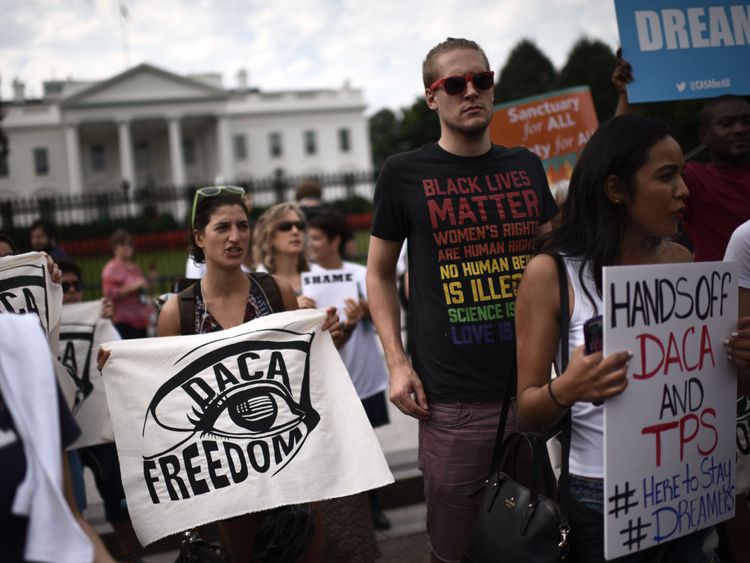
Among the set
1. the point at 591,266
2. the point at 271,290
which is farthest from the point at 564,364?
the point at 271,290

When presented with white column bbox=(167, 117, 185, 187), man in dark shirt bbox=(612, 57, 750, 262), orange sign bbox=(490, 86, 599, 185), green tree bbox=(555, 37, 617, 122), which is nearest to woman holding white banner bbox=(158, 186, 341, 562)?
man in dark shirt bbox=(612, 57, 750, 262)

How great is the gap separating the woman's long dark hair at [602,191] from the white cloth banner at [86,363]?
2577 millimetres

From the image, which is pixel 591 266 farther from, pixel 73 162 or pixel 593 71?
pixel 73 162

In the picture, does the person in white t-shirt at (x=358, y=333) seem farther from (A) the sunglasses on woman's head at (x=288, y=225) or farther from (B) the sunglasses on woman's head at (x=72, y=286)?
(B) the sunglasses on woman's head at (x=72, y=286)

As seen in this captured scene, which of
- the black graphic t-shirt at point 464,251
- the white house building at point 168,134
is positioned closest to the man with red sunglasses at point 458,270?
the black graphic t-shirt at point 464,251

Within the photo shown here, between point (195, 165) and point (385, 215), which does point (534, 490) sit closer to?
point (385, 215)

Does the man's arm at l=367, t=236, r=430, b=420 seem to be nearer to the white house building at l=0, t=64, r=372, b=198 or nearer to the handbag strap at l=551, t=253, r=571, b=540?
the handbag strap at l=551, t=253, r=571, b=540

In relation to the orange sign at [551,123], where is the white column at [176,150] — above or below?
above

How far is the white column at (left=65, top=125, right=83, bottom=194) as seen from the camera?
66.4 meters

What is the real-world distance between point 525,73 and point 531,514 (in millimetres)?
40138

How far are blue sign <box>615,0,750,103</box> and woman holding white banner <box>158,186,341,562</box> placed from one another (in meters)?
2.01

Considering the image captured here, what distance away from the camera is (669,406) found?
2.19 m

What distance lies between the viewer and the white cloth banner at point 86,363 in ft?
13.9

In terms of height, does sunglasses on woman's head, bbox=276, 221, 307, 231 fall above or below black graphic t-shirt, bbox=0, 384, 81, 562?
above
